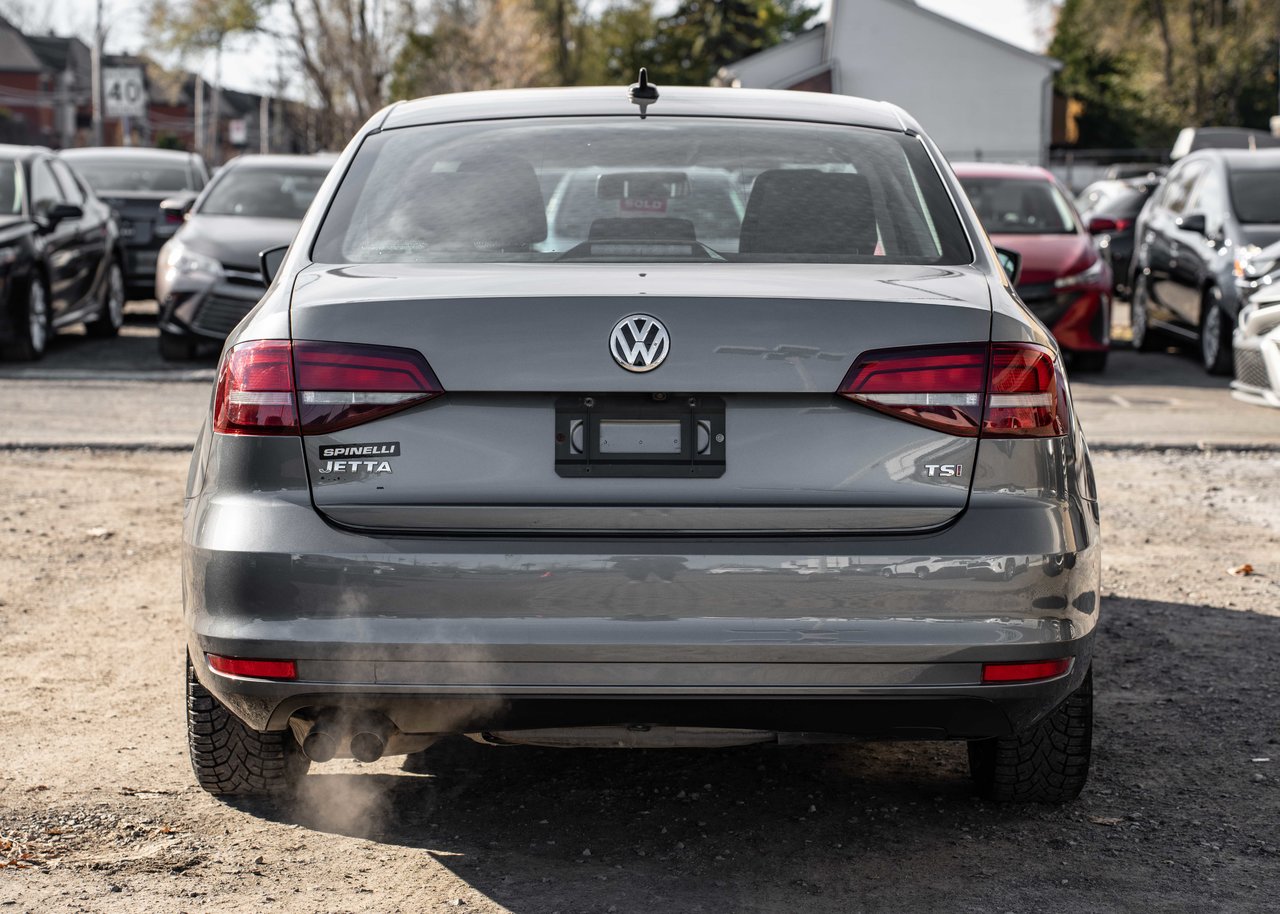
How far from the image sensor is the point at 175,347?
14070 mm

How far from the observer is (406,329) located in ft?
10.8

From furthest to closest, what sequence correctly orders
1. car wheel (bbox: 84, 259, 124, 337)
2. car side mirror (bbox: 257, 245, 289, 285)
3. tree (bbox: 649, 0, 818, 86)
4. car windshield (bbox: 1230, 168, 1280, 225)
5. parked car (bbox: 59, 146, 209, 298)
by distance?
tree (bbox: 649, 0, 818, 86), parked car (bbox: 59, 146, 209, 298), car wheel (bbox: 84, 259, 124, 337), car windshield (bbox: 1230, 168, 1280, 225), car side mirror (bbox: 257, 245, 289, 285)

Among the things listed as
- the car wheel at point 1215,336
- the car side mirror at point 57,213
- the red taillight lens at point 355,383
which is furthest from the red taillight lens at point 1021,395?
the car side mirror at point 57,213

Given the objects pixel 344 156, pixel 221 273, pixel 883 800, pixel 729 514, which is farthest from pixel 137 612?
pixel 221 273

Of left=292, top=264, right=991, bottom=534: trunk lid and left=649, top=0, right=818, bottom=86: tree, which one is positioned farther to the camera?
left=649, top=0, right=818, bottom=86: tree

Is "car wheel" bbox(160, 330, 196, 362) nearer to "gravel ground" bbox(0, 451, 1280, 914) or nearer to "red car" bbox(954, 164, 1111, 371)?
"red car" bbox(954, 164, 1111, 371)

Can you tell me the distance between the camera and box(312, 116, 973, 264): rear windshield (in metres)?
3.80

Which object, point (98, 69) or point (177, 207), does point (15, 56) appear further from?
point (177, 207)

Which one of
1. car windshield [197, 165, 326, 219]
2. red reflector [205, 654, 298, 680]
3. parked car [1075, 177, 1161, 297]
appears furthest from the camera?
parked car [1075, 177, 1161, 297]

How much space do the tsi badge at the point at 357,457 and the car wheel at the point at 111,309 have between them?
42.9ft

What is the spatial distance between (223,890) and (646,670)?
1029 millimetres

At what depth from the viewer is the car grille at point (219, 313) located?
523 inches

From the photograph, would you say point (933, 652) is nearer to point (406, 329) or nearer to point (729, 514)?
point (729, 514)

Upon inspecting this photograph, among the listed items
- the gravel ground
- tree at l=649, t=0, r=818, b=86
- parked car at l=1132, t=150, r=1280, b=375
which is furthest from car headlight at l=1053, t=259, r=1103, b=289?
→ tree at l=649, t=0, r=818, b=86
